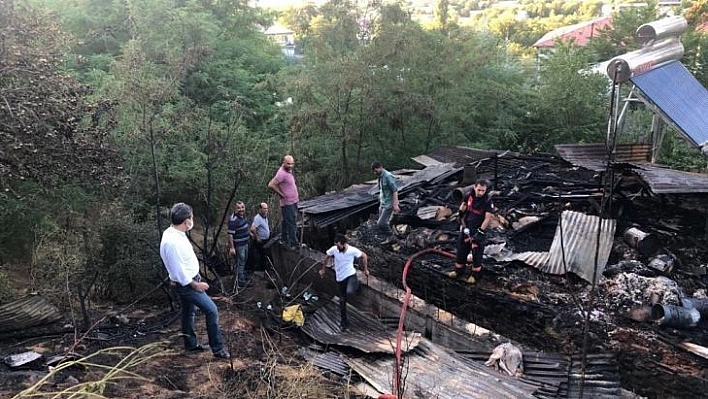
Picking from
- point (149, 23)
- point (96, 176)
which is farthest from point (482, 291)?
point (149, 23)

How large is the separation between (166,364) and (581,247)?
17.7ft

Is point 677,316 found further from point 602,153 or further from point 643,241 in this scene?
point 602,153

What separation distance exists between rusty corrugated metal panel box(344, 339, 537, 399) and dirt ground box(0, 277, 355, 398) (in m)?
0.50

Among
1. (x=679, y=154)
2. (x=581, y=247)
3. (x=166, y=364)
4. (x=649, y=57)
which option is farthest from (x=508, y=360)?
(x=679, y=154)

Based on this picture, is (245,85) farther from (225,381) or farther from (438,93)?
(225,381)

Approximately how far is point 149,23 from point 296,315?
430 inches

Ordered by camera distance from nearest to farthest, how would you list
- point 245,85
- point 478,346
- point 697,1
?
point 478,346, point 245,85, point 697,1

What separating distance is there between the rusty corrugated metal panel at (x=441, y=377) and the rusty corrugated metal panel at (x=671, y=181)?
3.35 m

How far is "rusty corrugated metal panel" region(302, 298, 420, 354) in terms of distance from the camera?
6195 millimetres

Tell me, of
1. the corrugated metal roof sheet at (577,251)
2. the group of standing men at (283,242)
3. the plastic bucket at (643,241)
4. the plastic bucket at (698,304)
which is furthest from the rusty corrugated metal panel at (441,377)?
the plastic bucket at (643,241)

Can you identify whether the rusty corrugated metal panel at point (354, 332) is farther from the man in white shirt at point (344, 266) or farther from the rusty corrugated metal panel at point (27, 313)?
the rusty corrugated metal panel at point (27, 313)

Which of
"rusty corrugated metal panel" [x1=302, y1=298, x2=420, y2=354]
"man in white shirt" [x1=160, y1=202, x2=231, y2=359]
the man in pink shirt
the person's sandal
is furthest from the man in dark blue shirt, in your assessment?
"man in white shirt" [x1=160, y1=202, x2=231, y2=359]

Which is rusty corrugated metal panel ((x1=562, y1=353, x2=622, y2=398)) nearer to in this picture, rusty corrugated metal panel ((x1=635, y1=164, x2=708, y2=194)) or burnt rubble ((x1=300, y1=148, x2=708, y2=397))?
burnt rubble ((x1=300, y1=148, x2=708, y2=397))

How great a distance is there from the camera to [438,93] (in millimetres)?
14531
